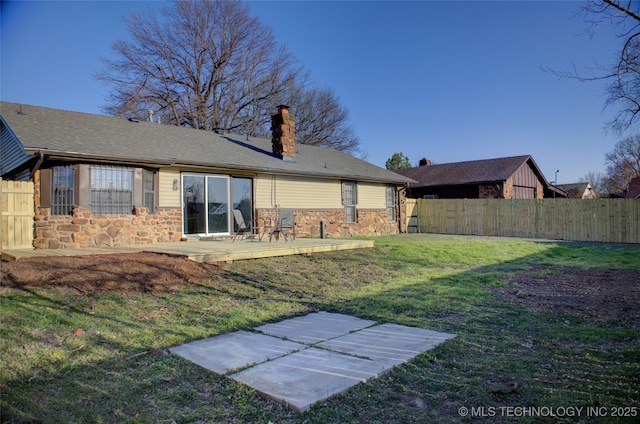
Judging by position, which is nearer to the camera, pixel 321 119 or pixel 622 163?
pixel 321 119

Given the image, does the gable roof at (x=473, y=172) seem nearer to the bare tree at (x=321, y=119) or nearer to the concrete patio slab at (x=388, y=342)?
the bare tree at (x=321, y=119)

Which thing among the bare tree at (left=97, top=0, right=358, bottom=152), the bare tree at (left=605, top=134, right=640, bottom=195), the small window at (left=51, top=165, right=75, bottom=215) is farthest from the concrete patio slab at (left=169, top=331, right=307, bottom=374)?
the bare tree at (left=605, top=134, right=640, bottom=195)

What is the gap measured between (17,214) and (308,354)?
8356 millimetres

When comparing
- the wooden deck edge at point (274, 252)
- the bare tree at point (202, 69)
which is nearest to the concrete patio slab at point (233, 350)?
the wooden deck edge at point (274, 252)

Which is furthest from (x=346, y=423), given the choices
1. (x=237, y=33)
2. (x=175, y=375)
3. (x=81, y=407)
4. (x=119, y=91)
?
(x=237, y=33)

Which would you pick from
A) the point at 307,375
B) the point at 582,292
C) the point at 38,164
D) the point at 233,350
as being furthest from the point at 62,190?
the point at 582,292

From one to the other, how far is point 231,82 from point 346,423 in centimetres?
2441

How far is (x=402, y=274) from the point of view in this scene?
7.40m

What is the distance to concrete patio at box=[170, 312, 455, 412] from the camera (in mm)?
2752

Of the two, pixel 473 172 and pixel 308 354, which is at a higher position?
pixel 473 172

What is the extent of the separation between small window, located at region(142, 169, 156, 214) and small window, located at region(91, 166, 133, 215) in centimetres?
35

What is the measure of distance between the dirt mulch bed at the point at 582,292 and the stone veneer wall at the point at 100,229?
818cm

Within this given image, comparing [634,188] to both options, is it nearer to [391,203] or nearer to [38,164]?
[391,203]

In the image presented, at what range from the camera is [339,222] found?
15.4 m
